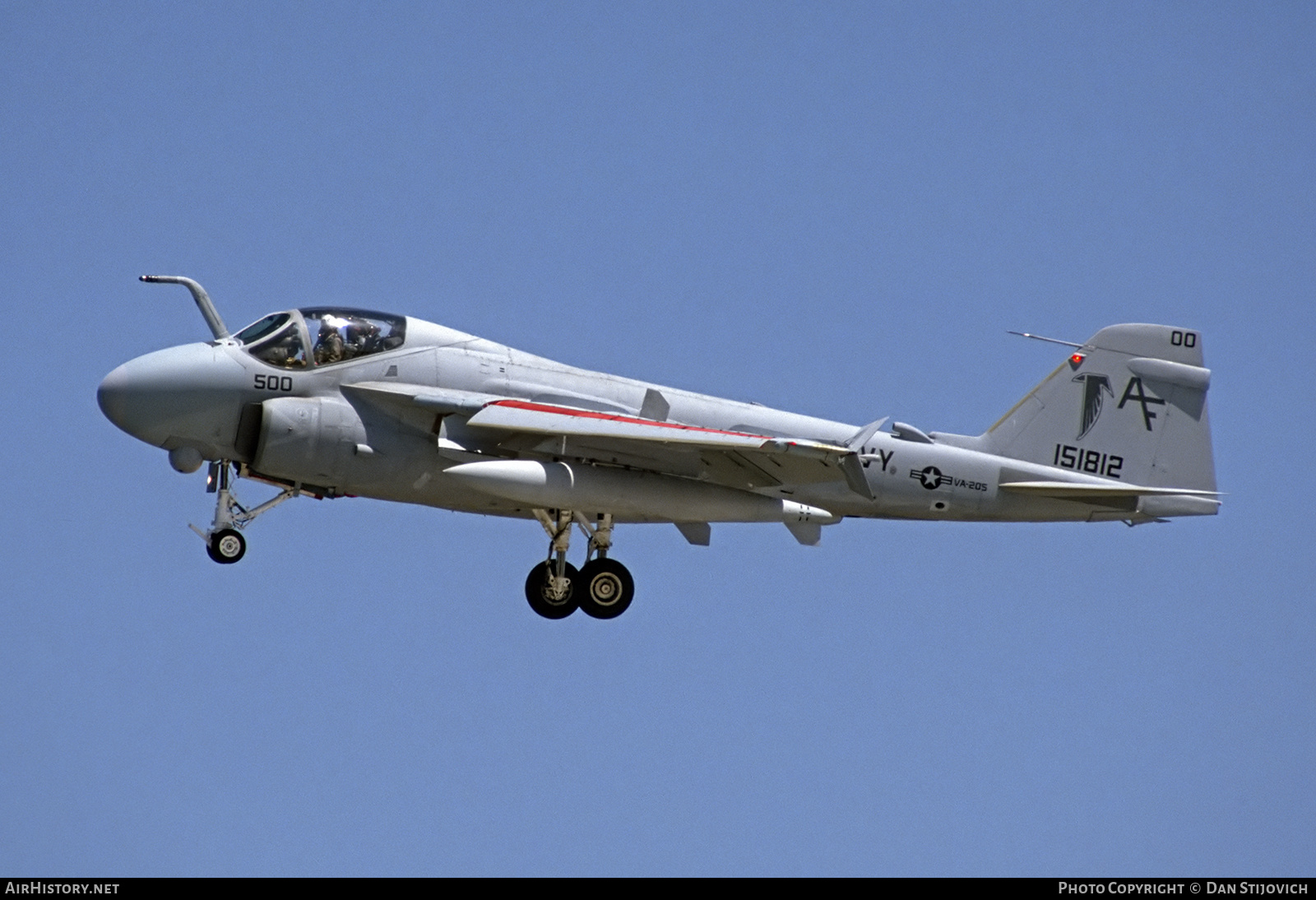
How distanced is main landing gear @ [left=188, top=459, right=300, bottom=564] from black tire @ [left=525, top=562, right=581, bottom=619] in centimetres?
288

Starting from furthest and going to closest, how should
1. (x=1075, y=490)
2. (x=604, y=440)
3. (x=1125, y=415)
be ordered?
1. (x=1125, y=415)
2. (x=1075, y=490)
3. (x=604, y=440)

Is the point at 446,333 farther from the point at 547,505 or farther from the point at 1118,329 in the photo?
the point at 1118,329

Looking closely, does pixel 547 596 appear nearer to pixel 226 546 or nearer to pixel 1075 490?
pixel 226 546

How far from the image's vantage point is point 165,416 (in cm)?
2242

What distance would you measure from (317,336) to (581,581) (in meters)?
4.03

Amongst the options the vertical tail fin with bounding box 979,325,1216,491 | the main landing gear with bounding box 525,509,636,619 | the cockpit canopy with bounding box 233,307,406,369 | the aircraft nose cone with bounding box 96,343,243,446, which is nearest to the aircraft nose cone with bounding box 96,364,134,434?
the aircraft nose cone with bounding box 96,343,243,446

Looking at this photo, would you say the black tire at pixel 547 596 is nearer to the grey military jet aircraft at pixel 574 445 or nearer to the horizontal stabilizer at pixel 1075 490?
the grey military jet aircraft at pixel 574 445

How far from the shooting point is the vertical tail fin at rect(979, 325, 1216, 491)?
24.8m

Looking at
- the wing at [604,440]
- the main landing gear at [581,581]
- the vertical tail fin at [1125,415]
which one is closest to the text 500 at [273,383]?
the wing at [604,440]

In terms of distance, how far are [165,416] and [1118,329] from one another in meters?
11.2

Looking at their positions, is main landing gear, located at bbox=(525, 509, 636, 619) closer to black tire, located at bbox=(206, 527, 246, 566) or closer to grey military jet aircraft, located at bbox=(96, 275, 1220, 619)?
grey military jet aircraft, located at bbox=(96, 275, 1220, 619)

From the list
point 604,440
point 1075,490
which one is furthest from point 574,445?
point 1075,490

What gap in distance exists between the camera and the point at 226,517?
2281cm

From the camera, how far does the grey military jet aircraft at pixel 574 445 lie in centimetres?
A: 2247
